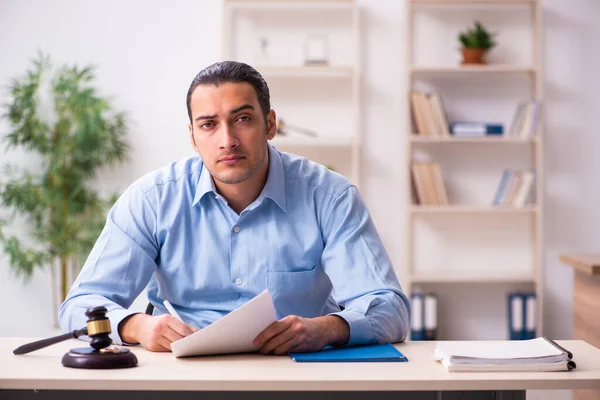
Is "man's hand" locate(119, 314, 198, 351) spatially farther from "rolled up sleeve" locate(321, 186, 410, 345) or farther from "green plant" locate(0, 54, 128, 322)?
"green plant" locate(0, 54, 128, 322)

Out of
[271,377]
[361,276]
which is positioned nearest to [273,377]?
[271,377]

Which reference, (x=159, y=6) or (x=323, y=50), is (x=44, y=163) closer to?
(x=159, y=6)

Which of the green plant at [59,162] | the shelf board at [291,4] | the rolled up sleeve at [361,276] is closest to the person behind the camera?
the rolled up sleeve at [361,276]

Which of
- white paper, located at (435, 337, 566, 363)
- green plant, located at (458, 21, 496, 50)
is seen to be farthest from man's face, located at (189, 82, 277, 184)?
green plant, located at (458, 21, 496, 50)

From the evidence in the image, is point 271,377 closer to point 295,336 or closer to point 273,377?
point 273,377

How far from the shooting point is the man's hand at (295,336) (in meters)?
1.64

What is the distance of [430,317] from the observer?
4.82m

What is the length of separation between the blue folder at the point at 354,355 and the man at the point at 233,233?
0.20 m

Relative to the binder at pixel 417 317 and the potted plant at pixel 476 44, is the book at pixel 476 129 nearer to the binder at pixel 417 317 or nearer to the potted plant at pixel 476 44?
the potted plant at pixel 476 44

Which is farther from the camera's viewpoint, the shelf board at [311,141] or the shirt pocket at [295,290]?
the shelf board at [311,141]

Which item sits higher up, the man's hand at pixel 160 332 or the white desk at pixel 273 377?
the man's hand at pixel 160 332

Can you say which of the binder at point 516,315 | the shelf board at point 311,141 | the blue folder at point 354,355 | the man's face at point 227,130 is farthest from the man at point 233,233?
the binder at point 516,315

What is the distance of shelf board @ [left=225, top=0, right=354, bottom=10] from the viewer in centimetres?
484

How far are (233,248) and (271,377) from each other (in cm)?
67
